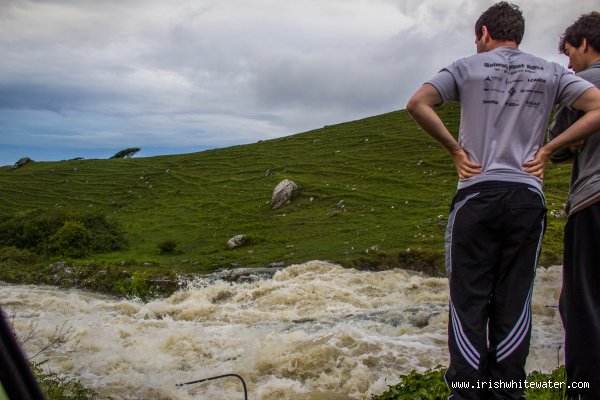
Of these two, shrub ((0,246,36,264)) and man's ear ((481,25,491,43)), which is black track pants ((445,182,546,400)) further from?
shrub ((0,246,36,264))

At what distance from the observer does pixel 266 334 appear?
536 inches

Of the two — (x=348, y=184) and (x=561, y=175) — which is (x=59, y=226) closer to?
(x=348, y=184)

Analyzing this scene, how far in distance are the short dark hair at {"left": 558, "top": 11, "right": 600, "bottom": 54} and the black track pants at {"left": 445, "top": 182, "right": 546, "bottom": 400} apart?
5.64ft

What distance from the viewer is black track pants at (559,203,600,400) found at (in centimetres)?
439

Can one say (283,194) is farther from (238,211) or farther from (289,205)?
(238,211)

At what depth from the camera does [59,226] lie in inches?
1320

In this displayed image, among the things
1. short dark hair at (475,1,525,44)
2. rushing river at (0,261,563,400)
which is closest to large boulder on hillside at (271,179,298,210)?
rushing river at (0,261,563,400)

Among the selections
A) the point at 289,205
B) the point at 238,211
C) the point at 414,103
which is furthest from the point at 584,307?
the point at 238,211

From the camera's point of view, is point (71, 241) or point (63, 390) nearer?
point (63, 390)

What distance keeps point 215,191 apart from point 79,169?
2329 cm

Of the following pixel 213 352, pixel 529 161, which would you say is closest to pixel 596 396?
pixel 529 161

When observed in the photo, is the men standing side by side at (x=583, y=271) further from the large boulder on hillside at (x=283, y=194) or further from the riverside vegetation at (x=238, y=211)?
the large boulder on hillside at (x=283, y=194)

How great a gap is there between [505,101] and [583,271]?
5.14ft

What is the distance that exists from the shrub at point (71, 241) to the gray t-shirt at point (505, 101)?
2947 centimetres
